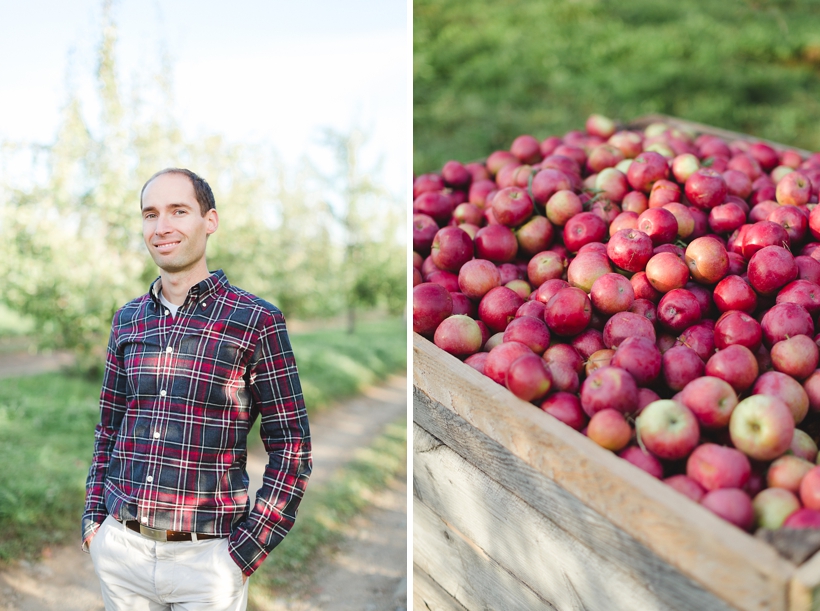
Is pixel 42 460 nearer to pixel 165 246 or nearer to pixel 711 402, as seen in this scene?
pixel 165 246

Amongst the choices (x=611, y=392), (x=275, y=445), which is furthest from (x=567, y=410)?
(x=275, y=445)

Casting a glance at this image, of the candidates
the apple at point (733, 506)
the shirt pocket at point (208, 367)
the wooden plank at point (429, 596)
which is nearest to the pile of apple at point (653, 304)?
Result: the apple at point (733, 506)

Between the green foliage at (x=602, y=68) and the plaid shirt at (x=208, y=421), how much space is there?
3.65 m

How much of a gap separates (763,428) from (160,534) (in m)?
1.38

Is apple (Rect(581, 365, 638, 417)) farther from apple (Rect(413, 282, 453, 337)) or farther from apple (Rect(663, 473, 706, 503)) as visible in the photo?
apple (Rect(413, 282, 453, 337))

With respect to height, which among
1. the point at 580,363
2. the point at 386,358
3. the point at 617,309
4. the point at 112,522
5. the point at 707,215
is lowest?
the point at 386,358

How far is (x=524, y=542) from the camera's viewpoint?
57.6 inches

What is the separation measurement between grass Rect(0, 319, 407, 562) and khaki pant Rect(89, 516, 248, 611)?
1.76 meters

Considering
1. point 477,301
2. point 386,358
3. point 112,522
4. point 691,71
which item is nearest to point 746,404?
point 477,301

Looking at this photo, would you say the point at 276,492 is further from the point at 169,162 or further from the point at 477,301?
the point at 169,162

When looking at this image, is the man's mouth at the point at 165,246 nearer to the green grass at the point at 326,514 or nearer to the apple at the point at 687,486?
the apple at the point at 687,486

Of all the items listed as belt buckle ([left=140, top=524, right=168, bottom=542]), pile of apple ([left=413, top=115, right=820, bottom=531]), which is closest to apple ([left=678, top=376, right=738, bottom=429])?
pile of apple ([left=413, top=115, right=820, bottom=531])

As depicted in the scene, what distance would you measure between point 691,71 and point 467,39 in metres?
2.20

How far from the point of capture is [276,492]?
1.63 meters
